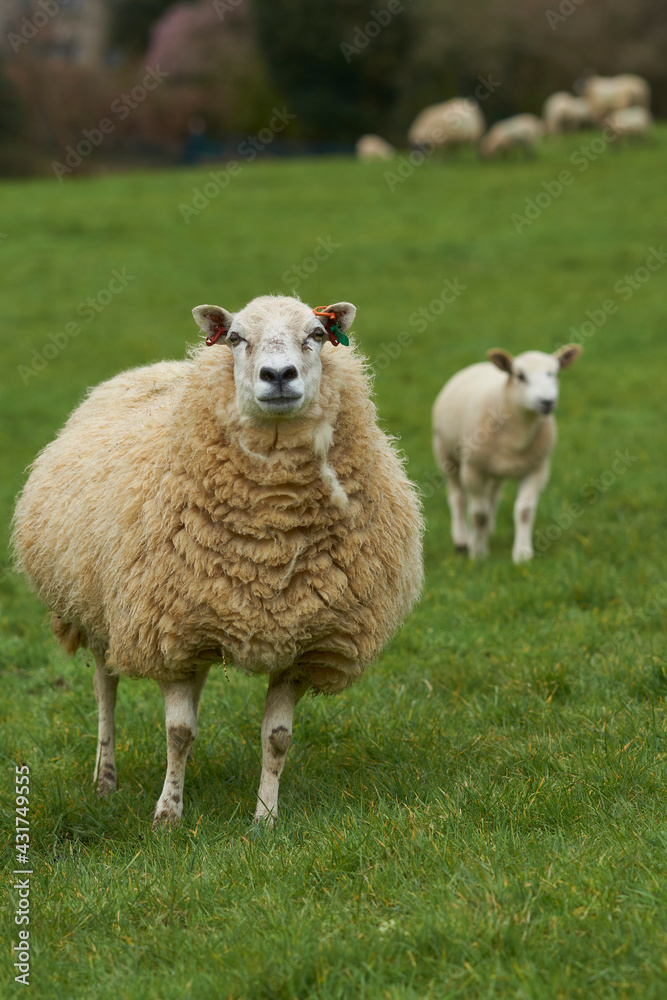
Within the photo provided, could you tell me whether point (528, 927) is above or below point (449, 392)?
below

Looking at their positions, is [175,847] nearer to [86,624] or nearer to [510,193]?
[86,624]

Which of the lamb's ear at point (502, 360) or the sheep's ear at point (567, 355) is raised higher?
the sheep's ear at point (567, 355)

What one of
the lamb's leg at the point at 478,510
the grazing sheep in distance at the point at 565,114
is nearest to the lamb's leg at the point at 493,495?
the lamb's leg at the point at 478,510

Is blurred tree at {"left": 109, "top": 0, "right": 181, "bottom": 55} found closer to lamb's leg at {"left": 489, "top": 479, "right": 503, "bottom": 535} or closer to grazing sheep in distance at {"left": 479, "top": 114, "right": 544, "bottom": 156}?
grazing sheep in distance at {"left": 479, "top": 114, "right": 544, "bottom": 156}

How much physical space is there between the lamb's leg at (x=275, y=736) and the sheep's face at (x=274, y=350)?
0.96 metres

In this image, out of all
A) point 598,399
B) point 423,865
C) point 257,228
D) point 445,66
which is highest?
point 445,66

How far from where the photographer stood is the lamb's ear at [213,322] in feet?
12.9

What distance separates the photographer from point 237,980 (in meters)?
2.69

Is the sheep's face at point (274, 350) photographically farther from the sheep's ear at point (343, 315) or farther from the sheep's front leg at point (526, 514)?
the sheep's front leg at point (526, 514)

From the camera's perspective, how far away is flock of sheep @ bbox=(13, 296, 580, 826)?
377 cm

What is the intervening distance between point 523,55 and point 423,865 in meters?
35.0

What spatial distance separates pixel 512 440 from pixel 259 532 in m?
4.12

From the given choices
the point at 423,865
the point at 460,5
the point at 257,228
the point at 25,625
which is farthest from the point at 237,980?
the point at 460,5

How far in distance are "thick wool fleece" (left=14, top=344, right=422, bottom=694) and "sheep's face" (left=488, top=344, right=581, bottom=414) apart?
129 inches
